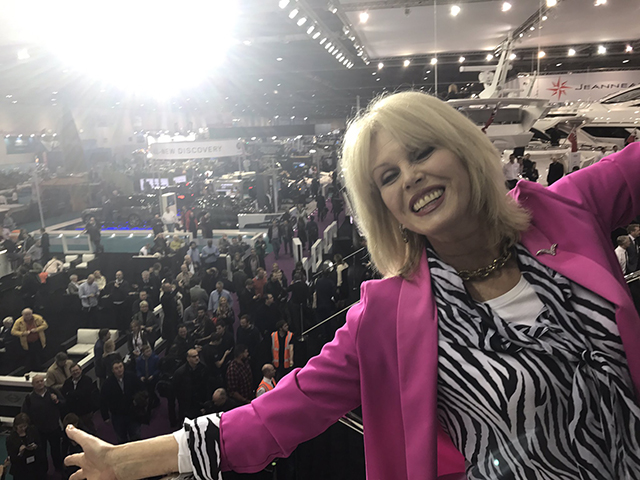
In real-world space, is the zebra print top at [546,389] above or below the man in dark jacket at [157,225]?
above

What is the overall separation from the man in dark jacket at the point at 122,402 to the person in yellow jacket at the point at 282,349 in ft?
5.33

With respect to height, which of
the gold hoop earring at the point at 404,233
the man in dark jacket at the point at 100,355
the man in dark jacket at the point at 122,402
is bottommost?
the man in dark jacket at the point at 122,402

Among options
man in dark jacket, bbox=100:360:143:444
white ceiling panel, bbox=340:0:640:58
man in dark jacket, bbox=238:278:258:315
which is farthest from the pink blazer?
white ceiling panel, bbox=340:0:640:58

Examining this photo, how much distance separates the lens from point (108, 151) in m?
6.95

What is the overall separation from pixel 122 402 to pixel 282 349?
1.91 meters

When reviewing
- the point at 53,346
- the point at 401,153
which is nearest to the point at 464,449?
the point at 401,153

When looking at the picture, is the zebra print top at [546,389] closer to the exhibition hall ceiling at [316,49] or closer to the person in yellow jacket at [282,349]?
the person in yellow jacket at [282,349]

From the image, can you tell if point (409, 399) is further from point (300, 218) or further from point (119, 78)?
point (119, 78)

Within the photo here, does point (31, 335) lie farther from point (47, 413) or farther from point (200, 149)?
point (200, 149)

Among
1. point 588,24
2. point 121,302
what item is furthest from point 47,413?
point 588,24

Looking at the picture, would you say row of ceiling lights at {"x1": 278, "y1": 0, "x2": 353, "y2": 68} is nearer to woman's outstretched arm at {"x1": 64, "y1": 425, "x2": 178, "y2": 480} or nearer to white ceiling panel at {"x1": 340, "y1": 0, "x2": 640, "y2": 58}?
white ceiling panel at {"x1": 340, "y1": 0, "x2": 640, "y2": 58}

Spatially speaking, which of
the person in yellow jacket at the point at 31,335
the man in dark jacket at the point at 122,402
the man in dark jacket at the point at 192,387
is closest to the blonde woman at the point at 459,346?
the man in dark jacket at the point at 192,387

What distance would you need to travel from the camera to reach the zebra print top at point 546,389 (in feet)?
1.90

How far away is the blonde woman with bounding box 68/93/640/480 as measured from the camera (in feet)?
1.93
